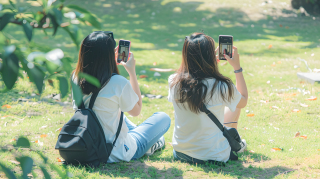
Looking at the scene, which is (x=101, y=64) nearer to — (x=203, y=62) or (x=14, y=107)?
(x=203, y=62)

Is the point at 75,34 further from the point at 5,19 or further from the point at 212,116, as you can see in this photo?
the point at 212,116

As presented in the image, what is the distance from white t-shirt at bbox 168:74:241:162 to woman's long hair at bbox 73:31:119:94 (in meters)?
0.66

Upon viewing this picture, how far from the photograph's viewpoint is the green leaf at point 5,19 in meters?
0.92

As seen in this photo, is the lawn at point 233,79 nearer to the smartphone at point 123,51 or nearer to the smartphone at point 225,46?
the smartphone at point 123,51

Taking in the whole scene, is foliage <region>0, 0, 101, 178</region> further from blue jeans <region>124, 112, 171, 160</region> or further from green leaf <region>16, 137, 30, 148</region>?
blue jeans <region>124, 112, 171, 160</region>

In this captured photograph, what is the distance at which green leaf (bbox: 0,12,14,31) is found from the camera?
3.02 ft

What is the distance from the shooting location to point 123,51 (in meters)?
3.42

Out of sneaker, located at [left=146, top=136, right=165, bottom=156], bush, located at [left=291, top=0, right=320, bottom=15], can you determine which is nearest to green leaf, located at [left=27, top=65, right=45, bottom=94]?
sneaker, located at [left=146, top=136, right=165, bottom=156]

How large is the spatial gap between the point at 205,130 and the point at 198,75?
50cm

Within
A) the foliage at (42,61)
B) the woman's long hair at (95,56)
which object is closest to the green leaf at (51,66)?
the foliage at (42,61)

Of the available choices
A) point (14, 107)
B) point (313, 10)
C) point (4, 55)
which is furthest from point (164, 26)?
point (4, 55)

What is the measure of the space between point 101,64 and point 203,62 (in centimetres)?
89

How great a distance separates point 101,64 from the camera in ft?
9.30

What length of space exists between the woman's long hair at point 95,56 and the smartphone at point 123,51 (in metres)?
0.54
